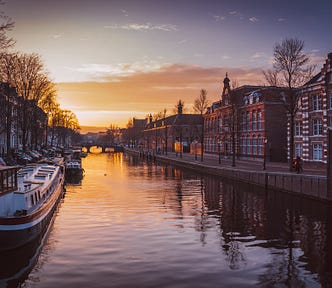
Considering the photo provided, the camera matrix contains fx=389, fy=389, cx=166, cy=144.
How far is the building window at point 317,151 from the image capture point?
167ft

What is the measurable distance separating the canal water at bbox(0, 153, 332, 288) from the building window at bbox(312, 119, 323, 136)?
17752 mm

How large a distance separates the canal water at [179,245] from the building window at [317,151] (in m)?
16.0

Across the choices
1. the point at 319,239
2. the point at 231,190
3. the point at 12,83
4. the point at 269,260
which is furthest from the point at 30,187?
the point at 12,83

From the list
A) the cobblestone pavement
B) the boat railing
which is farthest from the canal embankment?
the boat railing

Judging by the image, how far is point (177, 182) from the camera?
176 feet

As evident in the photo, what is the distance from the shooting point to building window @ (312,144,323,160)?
167 ft

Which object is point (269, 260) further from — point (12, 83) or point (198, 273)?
point (12, 83)

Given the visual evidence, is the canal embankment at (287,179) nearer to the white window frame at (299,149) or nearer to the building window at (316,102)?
the white window frame at (299,149)

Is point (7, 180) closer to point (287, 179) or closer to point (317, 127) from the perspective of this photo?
point (287, 179)

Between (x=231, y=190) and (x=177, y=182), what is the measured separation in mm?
10280

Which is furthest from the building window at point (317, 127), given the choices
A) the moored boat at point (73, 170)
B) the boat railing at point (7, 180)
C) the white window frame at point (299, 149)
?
the boat railing at point (7, 180)

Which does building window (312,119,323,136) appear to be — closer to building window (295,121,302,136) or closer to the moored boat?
building window (295,121,302,136)

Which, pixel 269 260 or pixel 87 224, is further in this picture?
pixel 87 224

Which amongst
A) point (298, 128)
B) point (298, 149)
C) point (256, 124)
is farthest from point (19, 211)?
point (256, 124)
